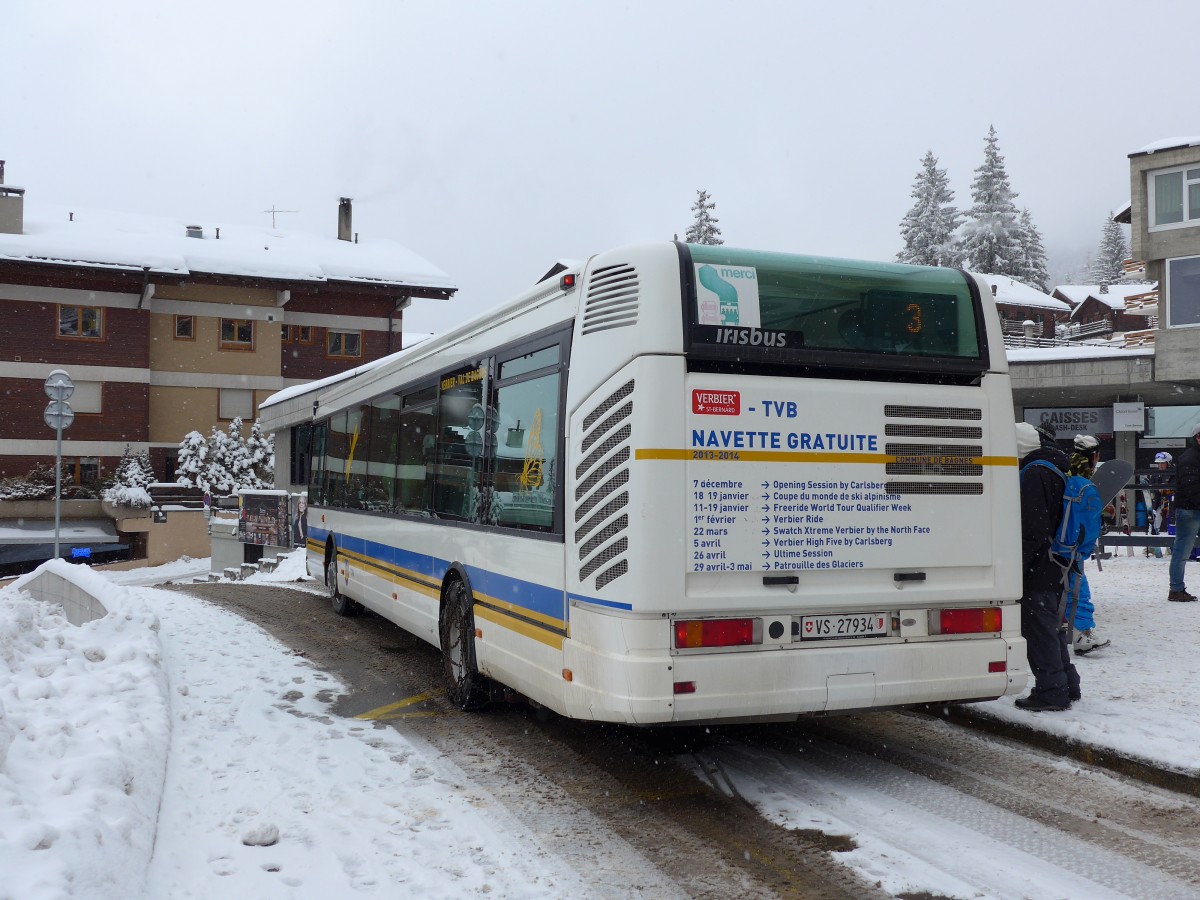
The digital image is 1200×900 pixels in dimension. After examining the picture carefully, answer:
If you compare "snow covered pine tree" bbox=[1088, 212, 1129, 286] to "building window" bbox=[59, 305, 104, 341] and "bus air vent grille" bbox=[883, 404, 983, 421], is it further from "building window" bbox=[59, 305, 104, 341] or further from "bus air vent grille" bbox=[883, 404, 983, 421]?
"bus air vent grille" bbox=[883, 404, 983, 421]

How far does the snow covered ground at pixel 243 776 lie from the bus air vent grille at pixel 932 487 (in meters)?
1.79

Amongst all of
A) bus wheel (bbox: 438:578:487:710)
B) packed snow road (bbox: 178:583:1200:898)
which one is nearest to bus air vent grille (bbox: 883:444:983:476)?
packed snow road (bbox: 178:583:1200:898)

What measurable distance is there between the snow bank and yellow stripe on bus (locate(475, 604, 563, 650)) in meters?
2.10

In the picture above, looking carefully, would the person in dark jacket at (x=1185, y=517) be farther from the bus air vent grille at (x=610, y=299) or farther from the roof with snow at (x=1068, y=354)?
the roof with snow at (x=1068, y=354)

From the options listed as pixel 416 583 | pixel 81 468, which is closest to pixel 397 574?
pixel 416 583

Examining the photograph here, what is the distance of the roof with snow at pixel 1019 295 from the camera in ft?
209

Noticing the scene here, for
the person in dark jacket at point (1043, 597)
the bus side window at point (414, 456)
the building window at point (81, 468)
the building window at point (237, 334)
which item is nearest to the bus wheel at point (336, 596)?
the bus side window at point (414, 456)

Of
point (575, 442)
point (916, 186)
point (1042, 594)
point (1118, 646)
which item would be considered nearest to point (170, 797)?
point (575, 442)

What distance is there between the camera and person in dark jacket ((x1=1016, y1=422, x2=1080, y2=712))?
7.12 m

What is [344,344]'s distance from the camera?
145 ft

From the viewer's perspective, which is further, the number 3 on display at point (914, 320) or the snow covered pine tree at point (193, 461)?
the snow covered pine tree at point (193, 461)

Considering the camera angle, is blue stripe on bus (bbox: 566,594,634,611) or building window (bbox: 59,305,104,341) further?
building window (bbox: 59,305,104,341)

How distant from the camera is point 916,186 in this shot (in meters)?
70.2

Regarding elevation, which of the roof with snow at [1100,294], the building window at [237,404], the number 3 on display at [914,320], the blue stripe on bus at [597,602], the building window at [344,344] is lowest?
the blue stripe on bus at [597,602]
